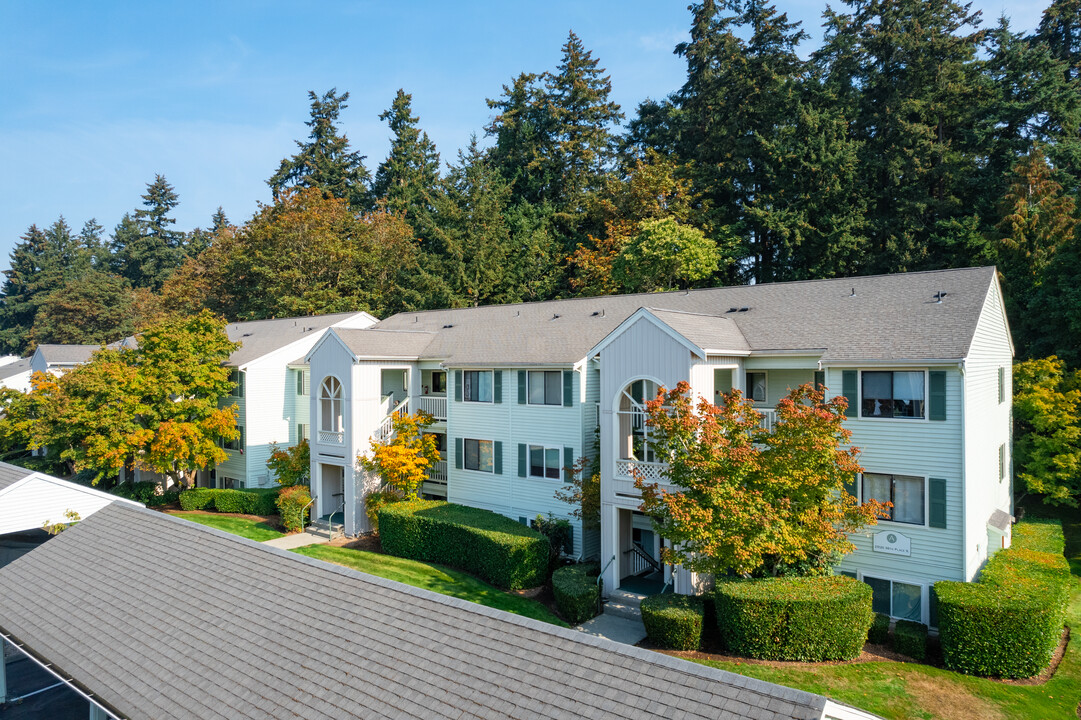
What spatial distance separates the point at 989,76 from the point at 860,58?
290 inches

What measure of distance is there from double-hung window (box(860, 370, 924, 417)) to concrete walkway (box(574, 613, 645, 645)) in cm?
864

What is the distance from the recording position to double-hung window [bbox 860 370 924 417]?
17.5m

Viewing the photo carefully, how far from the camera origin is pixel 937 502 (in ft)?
56.1

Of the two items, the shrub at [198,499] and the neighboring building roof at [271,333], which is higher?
the neighboring building roof at [271,333]

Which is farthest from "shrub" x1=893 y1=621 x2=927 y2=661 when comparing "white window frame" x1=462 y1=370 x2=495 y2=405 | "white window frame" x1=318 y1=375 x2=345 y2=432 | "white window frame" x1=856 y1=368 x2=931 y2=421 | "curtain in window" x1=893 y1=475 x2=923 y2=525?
"white window frame" x1=318 y1=375 x2=345 y2=432

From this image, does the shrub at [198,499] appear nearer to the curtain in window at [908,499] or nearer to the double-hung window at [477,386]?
the double-hung window at [477,386]

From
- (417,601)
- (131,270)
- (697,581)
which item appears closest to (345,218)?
(697,581)

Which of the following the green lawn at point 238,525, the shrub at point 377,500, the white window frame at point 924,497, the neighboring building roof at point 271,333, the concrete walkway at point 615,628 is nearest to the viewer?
the white window frame at point 924,497

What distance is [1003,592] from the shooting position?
15672 mm

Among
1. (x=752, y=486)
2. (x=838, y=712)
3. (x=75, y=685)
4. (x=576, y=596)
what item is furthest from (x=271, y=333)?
(x=838, y=712)

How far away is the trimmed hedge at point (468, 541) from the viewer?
69.5ft

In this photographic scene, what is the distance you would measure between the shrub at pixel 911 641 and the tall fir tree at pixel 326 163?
62.0 meters

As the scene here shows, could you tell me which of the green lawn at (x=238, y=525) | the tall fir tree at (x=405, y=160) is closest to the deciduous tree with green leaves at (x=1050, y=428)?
the green lawn at (x=238, y=525)

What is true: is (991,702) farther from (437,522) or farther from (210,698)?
(437,522)
